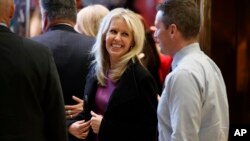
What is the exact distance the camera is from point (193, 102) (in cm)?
206

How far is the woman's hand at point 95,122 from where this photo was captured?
2707 mm

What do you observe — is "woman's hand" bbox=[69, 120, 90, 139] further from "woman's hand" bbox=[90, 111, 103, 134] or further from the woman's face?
the woman's face

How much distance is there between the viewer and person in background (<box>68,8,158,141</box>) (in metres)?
2.64

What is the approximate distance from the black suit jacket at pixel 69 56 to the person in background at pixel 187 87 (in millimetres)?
758

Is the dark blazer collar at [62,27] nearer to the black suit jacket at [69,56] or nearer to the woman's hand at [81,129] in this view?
the black suit jacket at [69,56]

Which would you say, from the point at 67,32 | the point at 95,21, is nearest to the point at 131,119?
the point at 67,32

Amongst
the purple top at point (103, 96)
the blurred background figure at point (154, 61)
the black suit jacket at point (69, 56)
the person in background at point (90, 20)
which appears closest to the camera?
the purple top at point (103, 96)

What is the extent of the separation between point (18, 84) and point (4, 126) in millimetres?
186

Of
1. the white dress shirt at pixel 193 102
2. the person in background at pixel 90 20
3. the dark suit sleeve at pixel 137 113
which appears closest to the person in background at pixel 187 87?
the white dress shirt at pixel 193 102

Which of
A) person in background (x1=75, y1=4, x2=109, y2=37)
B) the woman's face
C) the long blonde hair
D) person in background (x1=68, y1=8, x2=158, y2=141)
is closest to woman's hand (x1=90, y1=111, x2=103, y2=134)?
person in background (x1=68, y1=8, x2=158, y2=141)

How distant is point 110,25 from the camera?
2809 millimetres

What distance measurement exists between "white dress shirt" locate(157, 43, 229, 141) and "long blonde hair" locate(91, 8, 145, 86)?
516mm

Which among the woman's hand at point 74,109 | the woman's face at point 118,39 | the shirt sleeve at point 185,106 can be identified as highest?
the woman's face at point 118,39

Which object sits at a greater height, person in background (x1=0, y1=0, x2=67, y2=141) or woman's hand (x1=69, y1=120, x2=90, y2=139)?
person in background (x1=0, y1=0, x2=67, y2=141)
